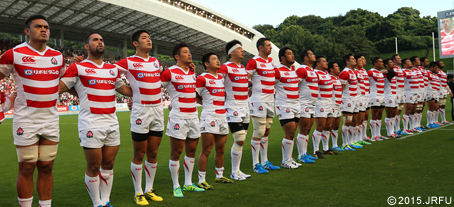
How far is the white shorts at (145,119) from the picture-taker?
5.07 metres

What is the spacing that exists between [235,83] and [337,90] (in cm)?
380

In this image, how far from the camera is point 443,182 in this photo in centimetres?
561

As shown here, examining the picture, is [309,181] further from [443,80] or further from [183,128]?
[443,80]

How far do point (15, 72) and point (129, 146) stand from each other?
7436 millimetres

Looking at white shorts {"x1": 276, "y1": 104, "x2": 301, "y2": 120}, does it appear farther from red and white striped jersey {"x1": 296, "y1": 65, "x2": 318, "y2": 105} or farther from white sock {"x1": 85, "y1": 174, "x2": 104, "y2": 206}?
white sock {"x1": 85, "y1": 174, "x2": 104, "y2": 206}

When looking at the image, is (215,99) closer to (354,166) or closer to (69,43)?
(354,166)

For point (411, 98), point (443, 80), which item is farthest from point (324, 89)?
point (443, 80)

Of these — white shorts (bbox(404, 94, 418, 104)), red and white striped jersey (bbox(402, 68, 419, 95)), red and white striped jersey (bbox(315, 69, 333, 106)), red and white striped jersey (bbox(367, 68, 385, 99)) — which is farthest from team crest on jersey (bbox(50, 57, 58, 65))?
white shorts (bbox(404, 94, 418, 104))

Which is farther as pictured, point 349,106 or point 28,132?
point 349,106

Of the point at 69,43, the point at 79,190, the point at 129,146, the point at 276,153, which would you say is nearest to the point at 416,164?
the point at 276,153

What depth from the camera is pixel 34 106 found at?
13.0 feet

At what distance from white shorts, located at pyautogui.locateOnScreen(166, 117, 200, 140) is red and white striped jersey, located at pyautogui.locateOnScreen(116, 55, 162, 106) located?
46 cm

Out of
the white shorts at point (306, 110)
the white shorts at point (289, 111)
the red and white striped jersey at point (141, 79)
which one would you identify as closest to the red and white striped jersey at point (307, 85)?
the white shorts at point (306, 110)

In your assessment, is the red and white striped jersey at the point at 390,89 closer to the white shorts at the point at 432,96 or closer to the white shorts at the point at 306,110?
the white shorts at the point at 432,96
